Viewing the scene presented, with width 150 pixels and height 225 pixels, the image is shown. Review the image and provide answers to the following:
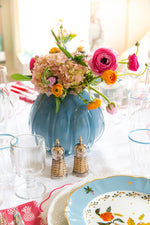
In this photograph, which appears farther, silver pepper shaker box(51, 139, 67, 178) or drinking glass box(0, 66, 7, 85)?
drinking glass box(0, 66, 7, 85)

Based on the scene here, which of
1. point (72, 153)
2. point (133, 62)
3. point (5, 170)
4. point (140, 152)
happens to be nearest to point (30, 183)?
point (5, 170)

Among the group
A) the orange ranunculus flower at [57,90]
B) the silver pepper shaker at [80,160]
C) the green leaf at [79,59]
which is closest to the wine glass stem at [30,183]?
the silver pepper shaker at [80,160]

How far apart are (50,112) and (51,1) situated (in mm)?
3033

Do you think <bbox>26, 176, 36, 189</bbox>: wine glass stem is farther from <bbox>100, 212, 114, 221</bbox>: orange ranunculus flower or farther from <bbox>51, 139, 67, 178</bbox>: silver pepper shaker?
<bbox>100, 212, 114, 221</bbox>: orange ranunculus flower

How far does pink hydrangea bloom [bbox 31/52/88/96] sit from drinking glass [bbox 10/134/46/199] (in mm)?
182

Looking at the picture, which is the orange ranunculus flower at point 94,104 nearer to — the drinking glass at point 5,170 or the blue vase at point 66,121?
the blue vase at point 66,121

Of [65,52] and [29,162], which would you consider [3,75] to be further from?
[29,162]

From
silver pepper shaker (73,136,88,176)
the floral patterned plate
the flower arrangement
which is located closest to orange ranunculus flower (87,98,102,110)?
the flower arrangement

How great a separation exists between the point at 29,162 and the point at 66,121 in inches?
8.4

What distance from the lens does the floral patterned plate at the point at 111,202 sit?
652 millimetres

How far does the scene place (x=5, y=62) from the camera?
14.0 ft

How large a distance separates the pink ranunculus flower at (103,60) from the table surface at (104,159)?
289 millimetres

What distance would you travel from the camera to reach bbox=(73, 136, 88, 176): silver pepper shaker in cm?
83

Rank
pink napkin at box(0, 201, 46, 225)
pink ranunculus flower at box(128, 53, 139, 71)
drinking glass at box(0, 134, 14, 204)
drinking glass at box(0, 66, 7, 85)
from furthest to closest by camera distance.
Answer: drinking glass at box(0, 66, 7, 85) → pink ranunculus flower at box(128, 53, 139, 71) → drinking glass at box(0, 134, 14, 204) → pink napkin at box(0, 201, 46, 225)
